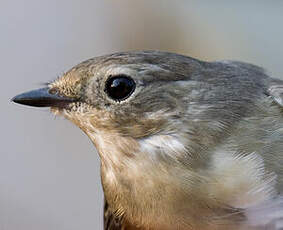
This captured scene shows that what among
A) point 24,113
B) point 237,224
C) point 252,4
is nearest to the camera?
point 237,224

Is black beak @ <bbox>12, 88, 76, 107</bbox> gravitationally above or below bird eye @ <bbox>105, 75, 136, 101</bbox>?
below

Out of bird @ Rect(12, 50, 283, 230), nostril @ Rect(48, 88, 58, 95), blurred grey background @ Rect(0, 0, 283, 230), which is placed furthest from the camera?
blurred grey background @ Rect(0, 0, 283, 230)

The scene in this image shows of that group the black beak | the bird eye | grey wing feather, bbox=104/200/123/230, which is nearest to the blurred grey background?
grey wing feather, bbox=104/200/123/230

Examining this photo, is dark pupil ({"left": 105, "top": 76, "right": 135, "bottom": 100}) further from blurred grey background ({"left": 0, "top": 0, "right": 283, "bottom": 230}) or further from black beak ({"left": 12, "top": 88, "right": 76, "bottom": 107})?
blurred grey background ({"left": 0, "top": 0, "right": 283, "bottom": 230})

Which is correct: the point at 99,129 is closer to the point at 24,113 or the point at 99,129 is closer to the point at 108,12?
the point at 24,113

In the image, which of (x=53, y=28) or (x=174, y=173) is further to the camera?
(x=53, y=28)

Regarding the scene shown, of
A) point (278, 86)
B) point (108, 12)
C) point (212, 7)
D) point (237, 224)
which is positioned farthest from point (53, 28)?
point (237, 224)

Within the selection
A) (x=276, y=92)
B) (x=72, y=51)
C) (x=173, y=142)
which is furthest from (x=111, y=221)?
(x=72, y=51)

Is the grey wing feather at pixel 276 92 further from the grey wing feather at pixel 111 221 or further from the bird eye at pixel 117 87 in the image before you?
the grey wing feather at pixel 111 221

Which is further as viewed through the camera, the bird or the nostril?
the nostril
